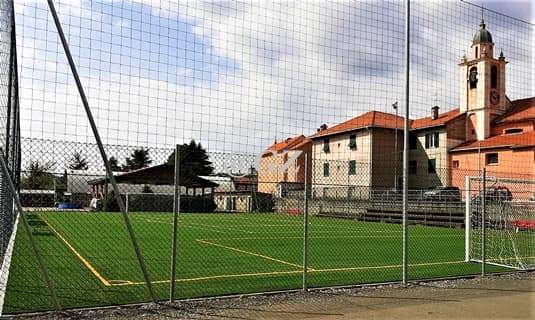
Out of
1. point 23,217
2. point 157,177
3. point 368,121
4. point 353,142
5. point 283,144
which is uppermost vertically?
point 353,142

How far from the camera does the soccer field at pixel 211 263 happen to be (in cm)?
879

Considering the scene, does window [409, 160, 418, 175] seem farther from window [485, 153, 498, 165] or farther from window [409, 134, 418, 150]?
window [485, 153, 498, 165]

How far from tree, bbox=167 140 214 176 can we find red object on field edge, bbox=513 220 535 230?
30.3 feet

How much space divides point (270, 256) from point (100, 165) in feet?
25.8

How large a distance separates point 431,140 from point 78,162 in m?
45.2

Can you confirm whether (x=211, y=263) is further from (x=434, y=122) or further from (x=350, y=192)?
(x=434, y=122)

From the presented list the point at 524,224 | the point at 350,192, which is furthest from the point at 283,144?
the point at 350,192

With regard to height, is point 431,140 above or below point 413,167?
above

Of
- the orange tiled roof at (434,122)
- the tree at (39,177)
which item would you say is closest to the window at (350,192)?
the orange tiled roof at (434,122)

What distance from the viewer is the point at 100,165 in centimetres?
717

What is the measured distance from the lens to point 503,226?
1455 cm

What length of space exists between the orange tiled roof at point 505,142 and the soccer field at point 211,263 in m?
20.4

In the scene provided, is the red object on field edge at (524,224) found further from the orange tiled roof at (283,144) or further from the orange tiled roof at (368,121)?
the orange tiled roof at (283,144)

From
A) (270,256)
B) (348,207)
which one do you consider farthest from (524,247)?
(348,207)
